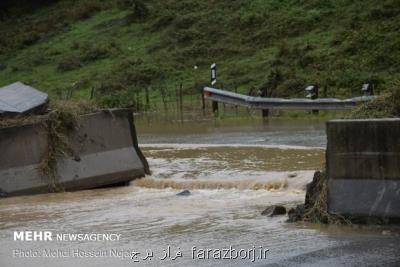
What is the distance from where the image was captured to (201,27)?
39.5 meters

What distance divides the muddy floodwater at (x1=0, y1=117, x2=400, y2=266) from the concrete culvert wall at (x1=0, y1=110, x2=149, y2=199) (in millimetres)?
316

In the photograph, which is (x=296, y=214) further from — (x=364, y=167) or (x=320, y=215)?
(x=364, y=167)

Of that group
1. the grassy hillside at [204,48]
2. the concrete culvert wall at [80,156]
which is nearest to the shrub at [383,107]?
the concrete culvert wall at [80,156]

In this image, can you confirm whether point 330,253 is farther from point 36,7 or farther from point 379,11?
point 36,7

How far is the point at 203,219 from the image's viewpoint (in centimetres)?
1131

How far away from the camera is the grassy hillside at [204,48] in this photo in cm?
2975

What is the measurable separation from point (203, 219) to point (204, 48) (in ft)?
85.4

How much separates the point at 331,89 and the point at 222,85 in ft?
15.4

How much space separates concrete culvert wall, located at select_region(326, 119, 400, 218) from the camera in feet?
32.7

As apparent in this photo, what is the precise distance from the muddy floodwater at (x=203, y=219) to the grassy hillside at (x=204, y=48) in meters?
10.3

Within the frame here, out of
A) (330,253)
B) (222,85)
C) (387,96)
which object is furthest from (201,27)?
(330,253)

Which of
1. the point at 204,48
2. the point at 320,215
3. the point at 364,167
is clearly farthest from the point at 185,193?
the point at 204,48

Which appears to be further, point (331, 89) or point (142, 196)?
point (331, 89)

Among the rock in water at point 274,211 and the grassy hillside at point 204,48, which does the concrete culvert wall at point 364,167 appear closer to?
the rock in water at point 274,211
